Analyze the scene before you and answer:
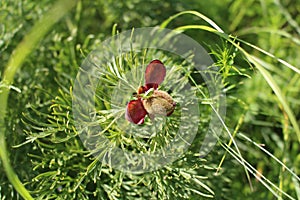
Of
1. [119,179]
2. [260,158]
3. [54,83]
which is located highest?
[54,83]

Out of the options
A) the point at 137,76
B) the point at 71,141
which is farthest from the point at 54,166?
the point at 137,76

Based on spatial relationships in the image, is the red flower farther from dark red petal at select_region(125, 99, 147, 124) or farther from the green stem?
the green stem

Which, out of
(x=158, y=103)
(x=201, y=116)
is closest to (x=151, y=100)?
(x=158, y=103)

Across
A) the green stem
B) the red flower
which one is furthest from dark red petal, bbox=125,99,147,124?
the green stem

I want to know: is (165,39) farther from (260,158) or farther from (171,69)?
(260,158)

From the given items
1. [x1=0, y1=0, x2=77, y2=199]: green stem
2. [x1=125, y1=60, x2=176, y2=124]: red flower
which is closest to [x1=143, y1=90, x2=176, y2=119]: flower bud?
[x1=125, y1=60, x2=176, y2=124]: red flower

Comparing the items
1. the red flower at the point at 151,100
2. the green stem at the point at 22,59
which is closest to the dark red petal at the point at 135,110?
the red flower at the point at 151,100

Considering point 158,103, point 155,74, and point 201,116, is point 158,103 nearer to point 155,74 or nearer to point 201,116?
point 155,74

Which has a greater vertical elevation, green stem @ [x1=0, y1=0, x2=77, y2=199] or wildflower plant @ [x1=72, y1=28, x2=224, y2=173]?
green stem @ [x1=0, y1=0, x2=77, y2=199]

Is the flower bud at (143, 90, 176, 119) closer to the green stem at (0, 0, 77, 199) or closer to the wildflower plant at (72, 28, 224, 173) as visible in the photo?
the wildflower plant at (72, 28, 224, 173)
